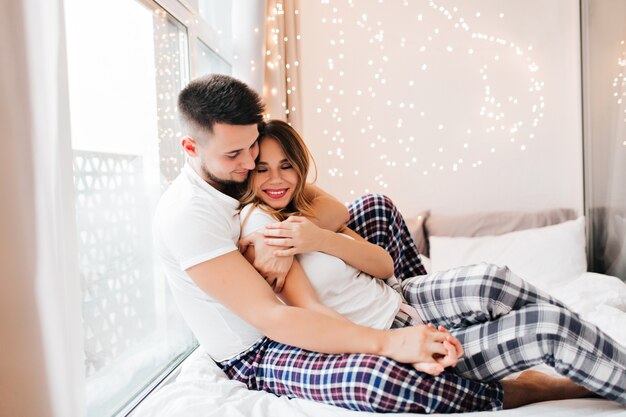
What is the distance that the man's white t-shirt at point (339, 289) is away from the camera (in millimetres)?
1240

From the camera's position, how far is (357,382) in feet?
3.19

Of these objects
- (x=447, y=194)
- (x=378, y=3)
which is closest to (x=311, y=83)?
(x=378, y=3)

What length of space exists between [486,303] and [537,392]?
22cm

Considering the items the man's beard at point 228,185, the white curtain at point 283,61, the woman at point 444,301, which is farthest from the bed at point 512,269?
the white curtain at point 283,61

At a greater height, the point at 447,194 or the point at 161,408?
the point at 447,194

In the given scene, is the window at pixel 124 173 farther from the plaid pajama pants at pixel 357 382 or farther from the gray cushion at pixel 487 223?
the gray cushion at pixel 487 223

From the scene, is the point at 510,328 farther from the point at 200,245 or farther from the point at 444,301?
the point at 200,245

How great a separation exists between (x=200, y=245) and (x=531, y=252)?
67.1 inches

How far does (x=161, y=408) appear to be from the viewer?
102 centimetres

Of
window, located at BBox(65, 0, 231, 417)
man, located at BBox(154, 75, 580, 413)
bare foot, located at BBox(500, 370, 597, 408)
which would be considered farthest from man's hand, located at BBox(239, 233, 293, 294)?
bare foot, located at BBox(500, 370, 597, 408)

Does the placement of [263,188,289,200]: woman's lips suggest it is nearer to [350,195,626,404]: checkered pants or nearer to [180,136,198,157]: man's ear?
[180,136,198,157]: man's ear

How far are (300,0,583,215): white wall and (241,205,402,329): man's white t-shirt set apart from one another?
5.10 feet

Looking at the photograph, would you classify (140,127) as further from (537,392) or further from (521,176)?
(521,176)

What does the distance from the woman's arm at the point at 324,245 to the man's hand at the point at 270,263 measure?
2 cm
